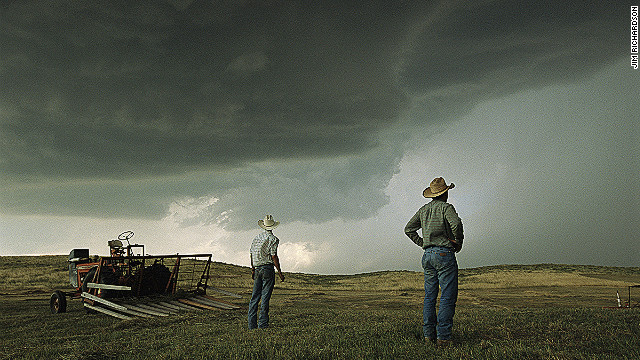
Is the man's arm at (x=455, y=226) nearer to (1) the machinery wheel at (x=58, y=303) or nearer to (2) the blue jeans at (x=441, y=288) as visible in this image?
(2) the blue jeans at (x=441, y=288)

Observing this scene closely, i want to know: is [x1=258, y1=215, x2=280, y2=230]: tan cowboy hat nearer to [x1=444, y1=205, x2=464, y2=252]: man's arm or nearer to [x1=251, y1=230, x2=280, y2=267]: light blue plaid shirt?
[x1=251, y1=230, x2=280, y2=267]: light blue plaid shirt

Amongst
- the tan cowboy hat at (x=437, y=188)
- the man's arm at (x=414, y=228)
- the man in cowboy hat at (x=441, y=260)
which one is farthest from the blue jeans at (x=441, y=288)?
the tan cowboy hat at (x=437, y=188)

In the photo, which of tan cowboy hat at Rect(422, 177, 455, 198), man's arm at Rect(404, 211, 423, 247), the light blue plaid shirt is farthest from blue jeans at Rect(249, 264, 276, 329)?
tan cowboy hat at Rect(422, 177, 455, 198)

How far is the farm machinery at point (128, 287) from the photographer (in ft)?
55.9

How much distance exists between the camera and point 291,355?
650 centimetres

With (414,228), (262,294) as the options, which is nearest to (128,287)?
(262,294)

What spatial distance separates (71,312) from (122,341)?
37.9 feet

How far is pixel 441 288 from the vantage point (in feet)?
24.6

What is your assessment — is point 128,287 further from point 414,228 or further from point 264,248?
point 414,228

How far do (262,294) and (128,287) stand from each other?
7.89m

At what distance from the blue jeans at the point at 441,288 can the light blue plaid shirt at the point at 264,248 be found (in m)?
4.72

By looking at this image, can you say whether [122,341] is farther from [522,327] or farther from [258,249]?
[522,327]

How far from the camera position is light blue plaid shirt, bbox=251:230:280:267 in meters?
11.2

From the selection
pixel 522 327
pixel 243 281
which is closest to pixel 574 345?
pixel 522 327
